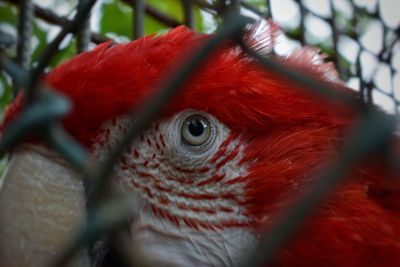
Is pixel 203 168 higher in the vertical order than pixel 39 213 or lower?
higher

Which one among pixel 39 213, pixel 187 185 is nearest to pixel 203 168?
pixel 187 185

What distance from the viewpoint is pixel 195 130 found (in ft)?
3.67

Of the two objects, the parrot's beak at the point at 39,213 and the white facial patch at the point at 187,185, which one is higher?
the white facial patch at the point at 187,185

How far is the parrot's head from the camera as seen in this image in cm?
108

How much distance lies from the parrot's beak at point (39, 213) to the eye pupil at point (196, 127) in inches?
9.2

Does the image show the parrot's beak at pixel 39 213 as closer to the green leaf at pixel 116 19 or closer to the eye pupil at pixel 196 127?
the eye pupil at pixel 196 127

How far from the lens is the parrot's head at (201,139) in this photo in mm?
1082

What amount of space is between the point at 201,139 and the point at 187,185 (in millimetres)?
94

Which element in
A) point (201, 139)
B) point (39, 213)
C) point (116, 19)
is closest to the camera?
point (39, 213)

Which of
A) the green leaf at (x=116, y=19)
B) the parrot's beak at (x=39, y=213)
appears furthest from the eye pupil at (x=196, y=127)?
the green leaf at (x=116, y=19)

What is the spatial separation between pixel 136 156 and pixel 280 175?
28 cm

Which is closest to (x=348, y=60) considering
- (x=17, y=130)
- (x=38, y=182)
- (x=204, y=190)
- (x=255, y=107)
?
(x=255, y=107)

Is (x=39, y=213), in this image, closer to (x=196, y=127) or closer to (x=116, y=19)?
(x=196, y=127)

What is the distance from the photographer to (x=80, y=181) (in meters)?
1.07
